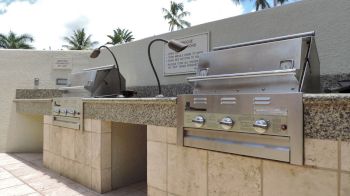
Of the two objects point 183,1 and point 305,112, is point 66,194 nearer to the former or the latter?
point 305,112

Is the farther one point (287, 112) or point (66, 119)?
point (66, 119)

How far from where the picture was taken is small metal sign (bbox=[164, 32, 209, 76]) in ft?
9.45

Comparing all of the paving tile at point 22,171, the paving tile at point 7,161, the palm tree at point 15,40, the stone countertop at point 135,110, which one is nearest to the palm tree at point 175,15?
the palm tree at point 15,40

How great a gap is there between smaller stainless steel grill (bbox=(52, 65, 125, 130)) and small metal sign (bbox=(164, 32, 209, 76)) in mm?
686

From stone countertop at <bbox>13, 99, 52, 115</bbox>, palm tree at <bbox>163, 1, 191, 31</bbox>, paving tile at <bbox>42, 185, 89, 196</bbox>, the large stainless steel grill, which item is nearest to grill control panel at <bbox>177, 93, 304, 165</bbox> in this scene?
the large stainless steel grill

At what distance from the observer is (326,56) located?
6.72 feet

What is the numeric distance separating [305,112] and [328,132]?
12cm

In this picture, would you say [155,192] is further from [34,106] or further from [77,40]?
[77,40]

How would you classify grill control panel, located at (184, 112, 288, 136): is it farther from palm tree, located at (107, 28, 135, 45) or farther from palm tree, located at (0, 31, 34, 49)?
palm tree, located at (107, 28, 135, 45)

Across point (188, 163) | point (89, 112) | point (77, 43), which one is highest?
point (77, 43)

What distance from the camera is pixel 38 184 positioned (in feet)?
9.87

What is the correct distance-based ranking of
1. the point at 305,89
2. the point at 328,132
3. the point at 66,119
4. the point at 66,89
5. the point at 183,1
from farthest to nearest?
the point at 183,1 → the point at 66,89 → the point at 66,119 → the point at 305,89 → the point at 328,132

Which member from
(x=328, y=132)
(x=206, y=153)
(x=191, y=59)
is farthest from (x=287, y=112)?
(x=191, y=59)

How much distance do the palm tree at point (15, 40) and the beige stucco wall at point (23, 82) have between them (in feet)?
46.9
